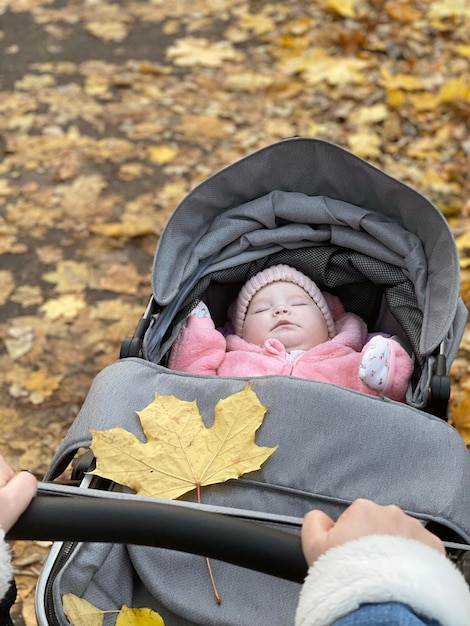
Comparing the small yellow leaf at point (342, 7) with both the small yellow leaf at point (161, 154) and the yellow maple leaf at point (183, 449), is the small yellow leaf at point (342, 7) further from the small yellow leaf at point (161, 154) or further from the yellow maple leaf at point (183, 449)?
the yellow maple leaf at point (183, 449)

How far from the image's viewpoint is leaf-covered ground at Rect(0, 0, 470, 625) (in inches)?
121

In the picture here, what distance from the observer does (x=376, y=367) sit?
204 cm

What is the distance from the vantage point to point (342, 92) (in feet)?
14.3

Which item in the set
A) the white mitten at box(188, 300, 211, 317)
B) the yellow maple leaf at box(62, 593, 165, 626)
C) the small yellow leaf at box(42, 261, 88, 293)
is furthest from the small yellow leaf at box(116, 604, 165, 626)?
the small yellow leaf at box(42, 261, 88, 293)

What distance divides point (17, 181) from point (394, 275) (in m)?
2.25

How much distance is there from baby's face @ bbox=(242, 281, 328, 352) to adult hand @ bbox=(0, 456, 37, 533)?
1.24 metres

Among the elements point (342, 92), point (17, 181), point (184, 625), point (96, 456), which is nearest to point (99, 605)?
point (184, 625)

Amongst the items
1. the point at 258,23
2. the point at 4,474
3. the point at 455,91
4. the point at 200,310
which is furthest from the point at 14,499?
the point at 258,23

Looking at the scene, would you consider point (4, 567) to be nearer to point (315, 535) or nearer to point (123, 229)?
point (315, 535)

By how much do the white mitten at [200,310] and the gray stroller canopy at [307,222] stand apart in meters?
0.10

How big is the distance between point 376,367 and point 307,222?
0.55m

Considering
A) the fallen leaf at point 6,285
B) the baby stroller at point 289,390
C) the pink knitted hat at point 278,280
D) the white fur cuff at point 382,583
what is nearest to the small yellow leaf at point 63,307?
the fallen leaf at point 6,285

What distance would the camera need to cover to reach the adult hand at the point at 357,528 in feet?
3.83

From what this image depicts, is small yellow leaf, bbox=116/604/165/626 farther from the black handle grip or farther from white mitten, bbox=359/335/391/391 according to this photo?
white mitten, bbox=359/335/391/391
